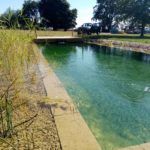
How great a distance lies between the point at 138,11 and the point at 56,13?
1555 centimetres

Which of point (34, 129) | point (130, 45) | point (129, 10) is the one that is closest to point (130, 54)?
point (130, 45)

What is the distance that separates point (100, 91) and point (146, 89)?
1263 mm

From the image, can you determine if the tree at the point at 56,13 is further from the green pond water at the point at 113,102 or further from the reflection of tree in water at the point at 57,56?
the green pond water at the point at 113,102

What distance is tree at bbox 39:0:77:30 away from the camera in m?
39.1

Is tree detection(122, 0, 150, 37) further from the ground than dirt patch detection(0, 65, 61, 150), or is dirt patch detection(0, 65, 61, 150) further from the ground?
tree detection(122, 0, 150, 37)

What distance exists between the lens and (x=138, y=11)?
91.1 feet

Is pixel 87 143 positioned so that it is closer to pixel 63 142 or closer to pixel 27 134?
pixel 63 142

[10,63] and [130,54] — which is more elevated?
[10,63]

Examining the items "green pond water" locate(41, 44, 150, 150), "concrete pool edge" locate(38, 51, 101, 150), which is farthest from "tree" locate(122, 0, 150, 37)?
"concrete pool edge" locate(38, 51, 101, 150)

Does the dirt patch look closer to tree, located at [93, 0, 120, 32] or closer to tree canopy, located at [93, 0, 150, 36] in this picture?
tree canopy, located at [93, 0, 150, 36]

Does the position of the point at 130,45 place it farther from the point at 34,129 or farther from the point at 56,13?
the point at 56,13

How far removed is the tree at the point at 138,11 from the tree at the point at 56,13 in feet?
43.5

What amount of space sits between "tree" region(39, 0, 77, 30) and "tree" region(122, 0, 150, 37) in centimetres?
1326

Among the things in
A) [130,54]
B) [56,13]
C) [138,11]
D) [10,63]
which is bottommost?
[130,54]
